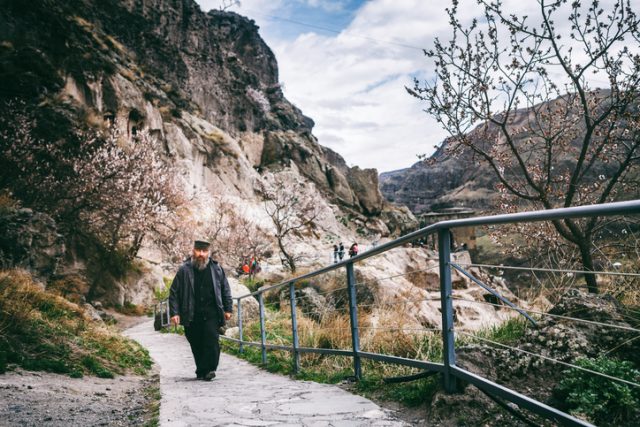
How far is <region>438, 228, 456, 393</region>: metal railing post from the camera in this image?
283 cm

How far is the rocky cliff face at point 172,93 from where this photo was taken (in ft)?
88.4

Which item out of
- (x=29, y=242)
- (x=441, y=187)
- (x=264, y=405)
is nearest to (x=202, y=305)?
(x=264, y=405)

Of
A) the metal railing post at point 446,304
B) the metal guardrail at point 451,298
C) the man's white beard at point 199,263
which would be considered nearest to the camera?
the metal guardrail at point 451,298

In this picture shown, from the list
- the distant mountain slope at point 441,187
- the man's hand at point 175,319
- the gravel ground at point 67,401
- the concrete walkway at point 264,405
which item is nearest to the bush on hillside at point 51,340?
the gravel ground at point 67,401

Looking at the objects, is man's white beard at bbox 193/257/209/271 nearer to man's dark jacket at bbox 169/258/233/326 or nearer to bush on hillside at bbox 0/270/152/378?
man's dark jacket at bbox 169/258/233/326

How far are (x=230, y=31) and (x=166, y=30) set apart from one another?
4039 centimetres

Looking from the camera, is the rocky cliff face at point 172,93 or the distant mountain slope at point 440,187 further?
the distant mountain slope at point 440,187

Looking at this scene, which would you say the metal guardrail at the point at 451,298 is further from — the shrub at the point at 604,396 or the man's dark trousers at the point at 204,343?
the man's dark trousers at the point at 204,343

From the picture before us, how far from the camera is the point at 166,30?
60.0m

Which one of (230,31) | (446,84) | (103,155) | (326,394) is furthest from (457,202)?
(326,394)

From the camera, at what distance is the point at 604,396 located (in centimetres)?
262

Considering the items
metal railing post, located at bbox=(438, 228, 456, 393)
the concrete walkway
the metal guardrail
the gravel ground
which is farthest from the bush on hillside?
metal railing post, located at bbox=(438, 228, 456, 393)

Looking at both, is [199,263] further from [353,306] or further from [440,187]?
[440,187]

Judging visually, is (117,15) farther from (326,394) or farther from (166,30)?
(326,394)
